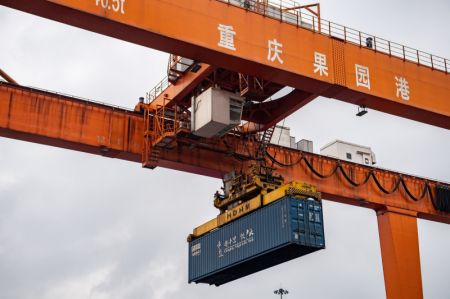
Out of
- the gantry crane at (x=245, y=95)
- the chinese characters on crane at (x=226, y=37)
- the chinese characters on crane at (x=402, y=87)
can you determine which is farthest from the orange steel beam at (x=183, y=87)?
the chinese characters on crane at (x=402, y=87)

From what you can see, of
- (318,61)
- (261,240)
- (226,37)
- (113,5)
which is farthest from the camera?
(261,240)

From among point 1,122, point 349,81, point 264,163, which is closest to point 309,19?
point 349,81

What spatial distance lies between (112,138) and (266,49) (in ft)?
20.8

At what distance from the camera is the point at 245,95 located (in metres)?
23.1

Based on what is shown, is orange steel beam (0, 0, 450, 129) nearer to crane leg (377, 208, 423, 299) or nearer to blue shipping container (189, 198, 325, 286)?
blue shipping container (189, 198, 325, 286)

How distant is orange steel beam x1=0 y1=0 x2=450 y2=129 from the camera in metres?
17.9

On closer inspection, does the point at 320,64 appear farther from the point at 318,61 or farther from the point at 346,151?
the point at 346,151

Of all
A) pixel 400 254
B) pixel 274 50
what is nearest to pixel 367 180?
pixel 400 254

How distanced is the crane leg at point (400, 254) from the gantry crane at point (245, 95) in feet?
0.15

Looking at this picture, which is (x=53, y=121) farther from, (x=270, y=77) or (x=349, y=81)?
(x=349, y=81)

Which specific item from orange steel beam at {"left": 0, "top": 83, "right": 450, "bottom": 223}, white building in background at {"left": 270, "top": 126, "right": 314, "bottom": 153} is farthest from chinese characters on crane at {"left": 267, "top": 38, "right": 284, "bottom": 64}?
white building in background at {"left": 270, "top": 126, "right": 314, "bottom": 153}

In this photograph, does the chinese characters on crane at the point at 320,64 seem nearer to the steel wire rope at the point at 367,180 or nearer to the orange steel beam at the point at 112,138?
the orange steel beam at the point at 112,138

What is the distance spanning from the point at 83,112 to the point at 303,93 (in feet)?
21.4

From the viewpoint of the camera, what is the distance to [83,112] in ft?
77.7
